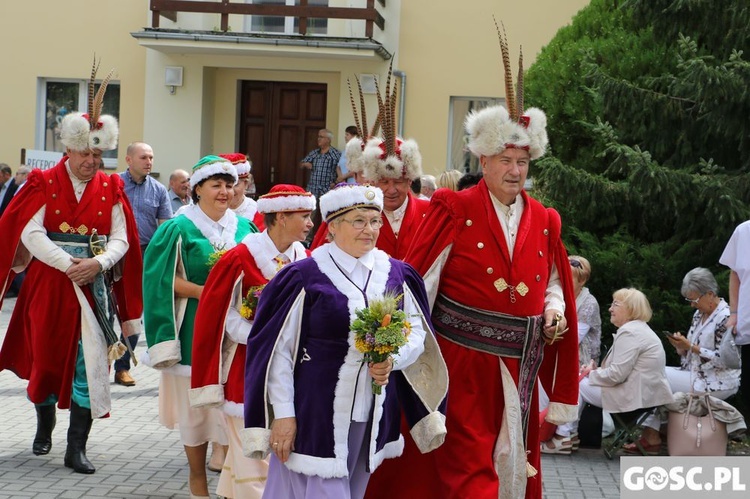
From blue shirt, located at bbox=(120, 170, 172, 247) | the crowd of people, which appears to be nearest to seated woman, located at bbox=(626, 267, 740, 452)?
the crowd of people

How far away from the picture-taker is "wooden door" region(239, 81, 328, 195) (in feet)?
66.8

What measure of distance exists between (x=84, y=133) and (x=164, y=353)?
1.75 metres

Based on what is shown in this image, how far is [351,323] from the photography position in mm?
4746

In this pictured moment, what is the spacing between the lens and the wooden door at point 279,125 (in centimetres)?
2036

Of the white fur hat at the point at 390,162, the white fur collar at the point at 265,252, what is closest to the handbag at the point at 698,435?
the white fur hat at the point at 390,162

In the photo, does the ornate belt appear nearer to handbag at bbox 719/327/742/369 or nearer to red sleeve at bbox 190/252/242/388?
red sleeve at bbox 190/252/242/388

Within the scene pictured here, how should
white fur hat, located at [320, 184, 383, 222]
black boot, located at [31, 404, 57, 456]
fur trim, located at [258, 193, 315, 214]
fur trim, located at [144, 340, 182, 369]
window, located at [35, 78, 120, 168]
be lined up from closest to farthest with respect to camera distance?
1. white fur hat, located at [320, 184, 383, 222]
2. fur trim, located at [258, 193, 315, 214]
3. fur trim, located at [144, 340, 182, 369]
4. black boot, located at [31, 404, 57, 456]
5. window, located at [35, 78, 120, 168]

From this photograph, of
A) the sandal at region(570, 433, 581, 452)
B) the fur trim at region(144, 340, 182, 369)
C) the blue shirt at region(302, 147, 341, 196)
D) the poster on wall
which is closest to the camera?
the fur trim at region(144, 340, 182, 369)

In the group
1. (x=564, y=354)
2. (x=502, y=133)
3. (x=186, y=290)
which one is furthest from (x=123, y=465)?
(x=502, y=133)

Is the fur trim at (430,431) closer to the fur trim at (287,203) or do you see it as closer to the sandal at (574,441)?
the fur trim at (287,203)

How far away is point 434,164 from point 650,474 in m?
13.4

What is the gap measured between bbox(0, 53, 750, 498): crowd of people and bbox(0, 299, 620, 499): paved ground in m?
0.21

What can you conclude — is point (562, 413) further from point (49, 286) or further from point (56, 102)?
point (56, 102)

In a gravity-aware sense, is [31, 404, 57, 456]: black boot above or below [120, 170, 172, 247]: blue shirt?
below
